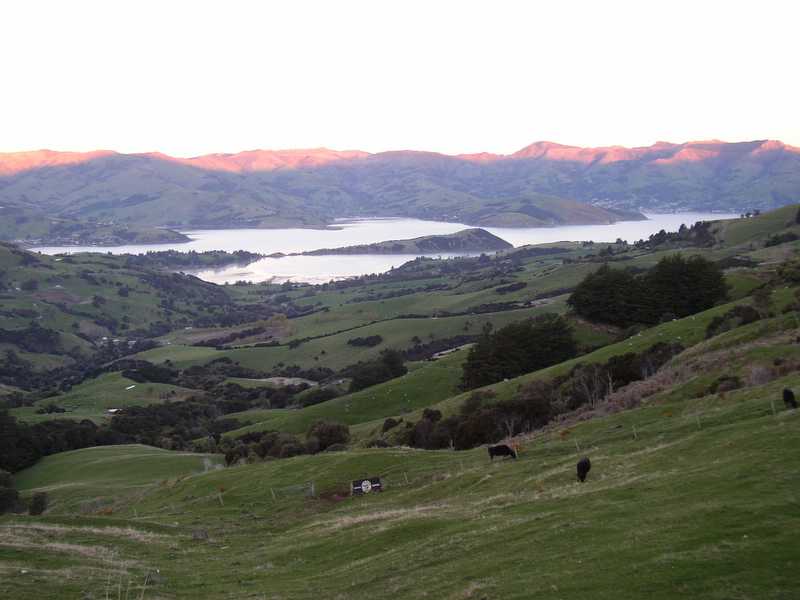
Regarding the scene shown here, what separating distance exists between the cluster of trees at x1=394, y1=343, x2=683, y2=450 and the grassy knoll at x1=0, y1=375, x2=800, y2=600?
8466mm

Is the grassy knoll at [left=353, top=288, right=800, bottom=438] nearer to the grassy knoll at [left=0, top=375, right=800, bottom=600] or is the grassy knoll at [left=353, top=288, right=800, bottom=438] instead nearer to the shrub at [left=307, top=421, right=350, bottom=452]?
the shrub at [left=307, top=421, right=350, bottom=452]

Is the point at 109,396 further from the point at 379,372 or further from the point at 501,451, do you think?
the point at 501,451

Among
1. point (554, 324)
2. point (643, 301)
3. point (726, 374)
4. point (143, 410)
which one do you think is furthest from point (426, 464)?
point (143, 410)

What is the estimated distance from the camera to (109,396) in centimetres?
11662

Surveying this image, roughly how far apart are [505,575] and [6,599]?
1156 centimetres

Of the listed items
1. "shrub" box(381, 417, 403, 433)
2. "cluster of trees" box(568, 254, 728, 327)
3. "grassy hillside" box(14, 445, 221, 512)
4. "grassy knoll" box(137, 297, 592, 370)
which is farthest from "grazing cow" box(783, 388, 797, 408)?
"grassy knoll" box(137, 297, 592, 370)

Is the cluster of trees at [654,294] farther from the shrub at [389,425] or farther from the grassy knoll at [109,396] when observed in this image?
the grassy knoll at [109,396]

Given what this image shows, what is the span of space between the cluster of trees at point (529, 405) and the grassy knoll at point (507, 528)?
333 inches

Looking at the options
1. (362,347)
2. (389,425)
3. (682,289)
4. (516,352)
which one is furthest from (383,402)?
(362,347)

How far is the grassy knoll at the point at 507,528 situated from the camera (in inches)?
499

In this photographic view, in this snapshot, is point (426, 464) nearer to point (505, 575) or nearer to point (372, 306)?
point (505, 575)

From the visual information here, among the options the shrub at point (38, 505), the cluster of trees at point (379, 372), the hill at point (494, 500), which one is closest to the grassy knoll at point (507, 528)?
the hill at point (494, 500)

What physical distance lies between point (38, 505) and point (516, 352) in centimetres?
4706

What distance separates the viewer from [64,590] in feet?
57.4
